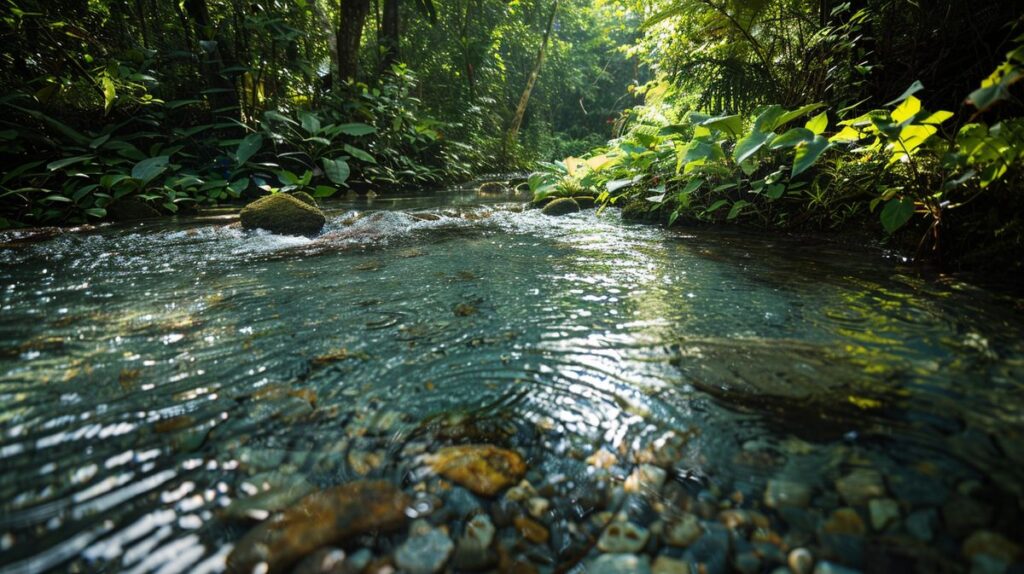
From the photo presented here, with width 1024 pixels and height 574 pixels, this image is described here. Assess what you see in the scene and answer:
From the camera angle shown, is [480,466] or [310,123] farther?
Answer: [310,123]

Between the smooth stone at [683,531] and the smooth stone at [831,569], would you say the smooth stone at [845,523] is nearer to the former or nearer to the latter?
the smooth stone at [831,569]

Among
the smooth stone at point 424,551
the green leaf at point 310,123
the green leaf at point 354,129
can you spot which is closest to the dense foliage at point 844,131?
the smooth stone at point 424,551

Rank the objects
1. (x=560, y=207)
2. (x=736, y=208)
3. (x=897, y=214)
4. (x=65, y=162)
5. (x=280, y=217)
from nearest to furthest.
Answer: (x=897, y=214) < (x=736, y=208) < (x=280, y=217) < (x=65, y=162) < (x=560, y=207)

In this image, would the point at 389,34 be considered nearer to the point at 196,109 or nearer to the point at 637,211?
the point at 196,109

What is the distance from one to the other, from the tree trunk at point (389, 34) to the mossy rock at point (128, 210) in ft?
19.8

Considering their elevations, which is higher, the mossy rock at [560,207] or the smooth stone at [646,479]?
the mossy rock at [560,207]

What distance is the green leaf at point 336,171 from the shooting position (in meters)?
5.34

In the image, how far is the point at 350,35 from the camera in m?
7.28

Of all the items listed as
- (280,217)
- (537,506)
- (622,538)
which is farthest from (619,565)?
(280,217)

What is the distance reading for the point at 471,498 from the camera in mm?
744

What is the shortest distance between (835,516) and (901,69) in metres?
3.57

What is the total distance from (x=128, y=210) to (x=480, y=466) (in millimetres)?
4752

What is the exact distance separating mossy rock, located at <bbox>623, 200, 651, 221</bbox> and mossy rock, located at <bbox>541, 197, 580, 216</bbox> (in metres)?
0.61

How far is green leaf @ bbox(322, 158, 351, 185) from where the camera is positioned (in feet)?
17.5
